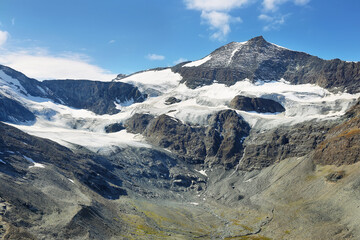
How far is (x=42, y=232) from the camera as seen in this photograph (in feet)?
281

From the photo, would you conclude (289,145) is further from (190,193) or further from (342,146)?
(190,193)

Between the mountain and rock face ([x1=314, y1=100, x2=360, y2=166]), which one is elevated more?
rock face ([x1=314, y1=100, x2=360, y2=166])

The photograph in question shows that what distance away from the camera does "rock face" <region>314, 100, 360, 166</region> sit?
459 feet

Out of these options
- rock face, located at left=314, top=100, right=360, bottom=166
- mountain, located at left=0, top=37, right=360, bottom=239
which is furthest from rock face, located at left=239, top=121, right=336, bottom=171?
rock face, located at left=314, top=100, right=360, bottom=166

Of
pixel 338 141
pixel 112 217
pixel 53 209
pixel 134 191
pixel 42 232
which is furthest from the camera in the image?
pixel 134 191

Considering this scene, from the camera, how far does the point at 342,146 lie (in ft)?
481

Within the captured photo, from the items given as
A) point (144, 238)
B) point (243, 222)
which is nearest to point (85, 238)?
point (144, 238)

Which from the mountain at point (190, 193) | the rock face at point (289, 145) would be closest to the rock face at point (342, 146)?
the mountain at point (190, 193)

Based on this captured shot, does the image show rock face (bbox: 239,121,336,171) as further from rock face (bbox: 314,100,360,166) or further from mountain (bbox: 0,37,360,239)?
rock face (bbox: 314,100,360,166)

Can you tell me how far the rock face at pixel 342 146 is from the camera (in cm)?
13988

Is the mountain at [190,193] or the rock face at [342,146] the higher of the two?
the rock face at [342,146]

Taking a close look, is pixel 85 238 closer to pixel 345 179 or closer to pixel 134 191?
pixel 134 191

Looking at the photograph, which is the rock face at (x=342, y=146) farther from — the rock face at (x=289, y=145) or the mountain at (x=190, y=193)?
the rock face at (x=289, y=145)

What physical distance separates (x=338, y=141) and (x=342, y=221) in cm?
5453
